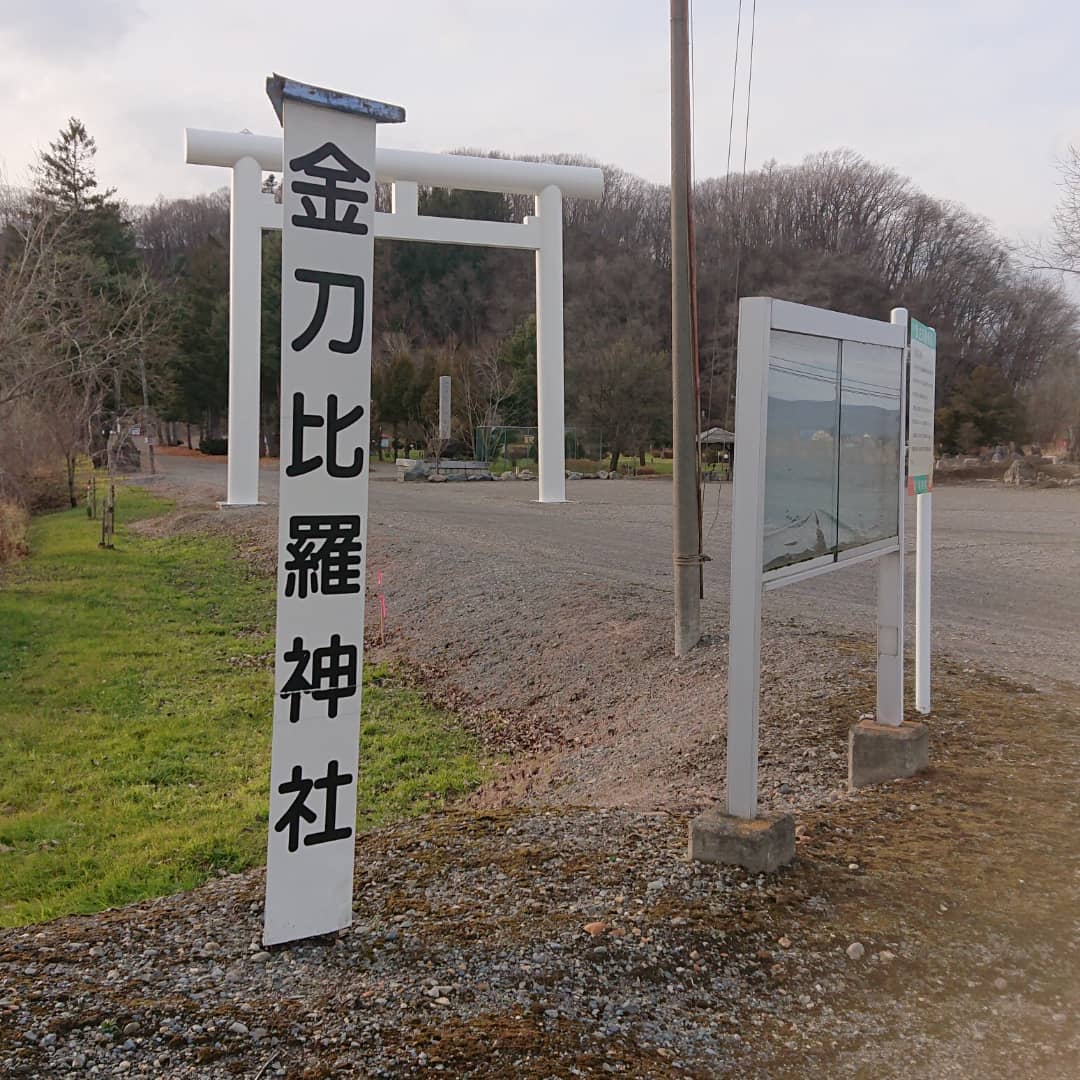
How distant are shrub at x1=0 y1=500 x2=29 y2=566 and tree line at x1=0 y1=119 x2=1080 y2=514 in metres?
9.31

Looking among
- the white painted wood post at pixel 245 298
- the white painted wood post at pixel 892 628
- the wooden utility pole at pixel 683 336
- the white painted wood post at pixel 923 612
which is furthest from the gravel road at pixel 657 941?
the white painted wood post at pixel 245 298

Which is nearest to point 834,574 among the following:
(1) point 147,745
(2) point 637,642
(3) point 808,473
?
(2) point 637,642

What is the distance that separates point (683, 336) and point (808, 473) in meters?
3.10

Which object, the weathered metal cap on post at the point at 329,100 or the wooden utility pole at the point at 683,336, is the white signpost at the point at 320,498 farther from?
the wooden utility pole at the point at 683,336

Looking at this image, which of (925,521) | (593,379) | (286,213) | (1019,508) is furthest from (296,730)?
(593,379)

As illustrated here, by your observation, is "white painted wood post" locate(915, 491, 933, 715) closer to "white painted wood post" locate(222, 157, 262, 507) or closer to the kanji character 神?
the kanji character 神

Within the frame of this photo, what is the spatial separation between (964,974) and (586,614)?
6186 mm

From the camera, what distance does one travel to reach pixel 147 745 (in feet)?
24.1

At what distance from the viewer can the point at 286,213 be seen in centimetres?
296

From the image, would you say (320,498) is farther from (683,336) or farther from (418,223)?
(418,223)

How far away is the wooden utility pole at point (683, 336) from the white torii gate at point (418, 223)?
8304mm

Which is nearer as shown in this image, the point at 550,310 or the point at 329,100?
the point at 329,100

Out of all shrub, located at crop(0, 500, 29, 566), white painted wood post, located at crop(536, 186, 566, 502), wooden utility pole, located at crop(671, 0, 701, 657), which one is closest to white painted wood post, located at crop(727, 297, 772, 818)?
wooden utility pole, located at crop(671, 0, 701, 657)

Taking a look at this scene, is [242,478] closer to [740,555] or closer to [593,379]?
[740,555]
